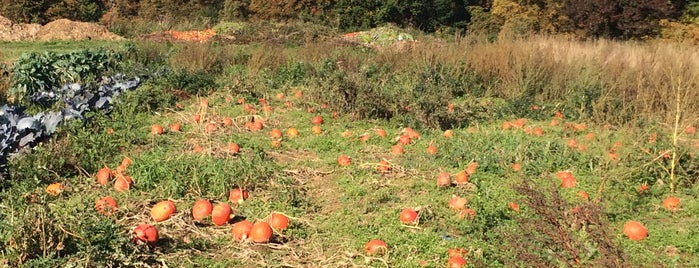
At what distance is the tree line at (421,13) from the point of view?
55.7 ft

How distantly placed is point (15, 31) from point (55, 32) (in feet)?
3.24

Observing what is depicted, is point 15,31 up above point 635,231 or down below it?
below

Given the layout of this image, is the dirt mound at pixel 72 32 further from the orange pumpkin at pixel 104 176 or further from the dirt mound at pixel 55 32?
the orange pumpkin at pixel 104 176

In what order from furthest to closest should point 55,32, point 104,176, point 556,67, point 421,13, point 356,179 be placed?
1. point 421,13
2. point 55,32
3. point 556,67
4. point 356,179
5. point 104,176

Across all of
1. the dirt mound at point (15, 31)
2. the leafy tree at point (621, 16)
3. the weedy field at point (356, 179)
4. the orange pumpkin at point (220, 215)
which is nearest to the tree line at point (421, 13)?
the leafy tree at point (621, 16)

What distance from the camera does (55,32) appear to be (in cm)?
1666

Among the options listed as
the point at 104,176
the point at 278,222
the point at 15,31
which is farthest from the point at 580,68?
the point at 15,31

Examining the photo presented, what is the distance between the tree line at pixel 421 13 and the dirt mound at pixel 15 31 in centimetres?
405

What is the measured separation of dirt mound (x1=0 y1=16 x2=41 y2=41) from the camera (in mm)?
15887

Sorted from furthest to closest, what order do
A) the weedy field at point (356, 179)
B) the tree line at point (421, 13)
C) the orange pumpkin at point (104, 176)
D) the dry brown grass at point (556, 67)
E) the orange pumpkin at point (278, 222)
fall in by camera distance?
the tree line at point (421, 13), the dry brown grass at point (556, 67), the orange pumpkin at point (104, 176), the orange pumpkin at point (278, 222), the weedy field at point (356, 179)

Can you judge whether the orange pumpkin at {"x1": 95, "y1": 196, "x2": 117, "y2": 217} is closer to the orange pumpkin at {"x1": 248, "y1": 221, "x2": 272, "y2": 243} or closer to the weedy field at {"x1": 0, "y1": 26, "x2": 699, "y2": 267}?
the weedy field at {"x1": 0, "y1": 26, "x2": 699, "y2": 267}

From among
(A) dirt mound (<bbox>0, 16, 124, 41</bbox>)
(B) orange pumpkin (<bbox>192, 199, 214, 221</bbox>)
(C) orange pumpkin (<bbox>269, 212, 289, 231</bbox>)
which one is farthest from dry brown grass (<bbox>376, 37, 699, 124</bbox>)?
(A) dirt mound (<bbox>0, 16, 124, 41</bbox>)

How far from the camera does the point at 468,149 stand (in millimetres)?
5176

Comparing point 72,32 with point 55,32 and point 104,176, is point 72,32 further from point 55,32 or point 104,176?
point 104,176
